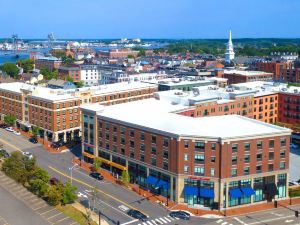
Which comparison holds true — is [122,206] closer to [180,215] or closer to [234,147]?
[180,215]

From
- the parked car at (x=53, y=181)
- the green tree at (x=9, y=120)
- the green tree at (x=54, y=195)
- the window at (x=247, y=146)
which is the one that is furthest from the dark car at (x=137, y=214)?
the green tree at (x=9, y=120)

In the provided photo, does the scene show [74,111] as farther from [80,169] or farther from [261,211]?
[261,211]

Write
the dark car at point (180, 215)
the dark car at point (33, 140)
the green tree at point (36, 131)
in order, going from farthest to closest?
the green tree at point (36, 131)
the dark car at point (33, 140)
the dark car at point (180, 215)

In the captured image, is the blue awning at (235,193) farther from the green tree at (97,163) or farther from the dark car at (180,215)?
the green tree at (97,163)

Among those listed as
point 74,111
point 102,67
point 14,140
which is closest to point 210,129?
point 74,111

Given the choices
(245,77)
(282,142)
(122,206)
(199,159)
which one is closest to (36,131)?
(122,206)

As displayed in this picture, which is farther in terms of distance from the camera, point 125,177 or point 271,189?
point 125,177
